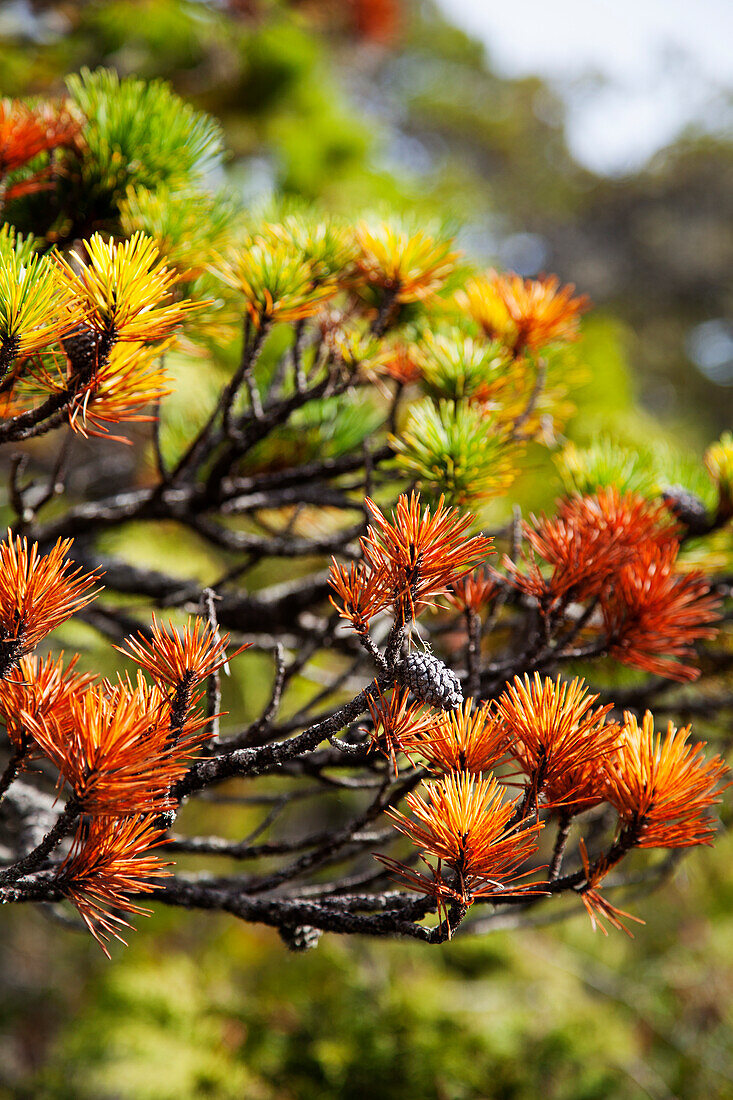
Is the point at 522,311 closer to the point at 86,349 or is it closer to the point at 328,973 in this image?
the point at 86,349

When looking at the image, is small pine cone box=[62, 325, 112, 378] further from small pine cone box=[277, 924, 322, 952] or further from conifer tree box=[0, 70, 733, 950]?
small pine cone box=[277, 924, 322, 952]

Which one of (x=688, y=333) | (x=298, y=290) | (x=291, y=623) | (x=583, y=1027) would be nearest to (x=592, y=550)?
(x=298, y=290)

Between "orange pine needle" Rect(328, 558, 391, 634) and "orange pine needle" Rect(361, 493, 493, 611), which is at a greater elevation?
"orange pine needle" Rect(361, 493, 493, 611)

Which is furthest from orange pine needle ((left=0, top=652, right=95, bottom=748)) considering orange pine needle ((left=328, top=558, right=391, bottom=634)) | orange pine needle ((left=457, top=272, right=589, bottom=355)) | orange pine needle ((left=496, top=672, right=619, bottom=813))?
orange pine needle ((left=457, top=272, right=589, bottom=355))

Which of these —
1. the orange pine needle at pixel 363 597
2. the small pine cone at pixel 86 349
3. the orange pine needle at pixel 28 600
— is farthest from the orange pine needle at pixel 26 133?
the orange pine needle at pixel 363 597

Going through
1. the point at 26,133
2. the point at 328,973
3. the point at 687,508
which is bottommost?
the point at 328,973

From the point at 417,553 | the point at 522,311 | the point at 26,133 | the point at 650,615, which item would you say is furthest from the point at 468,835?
the point at 26,133
